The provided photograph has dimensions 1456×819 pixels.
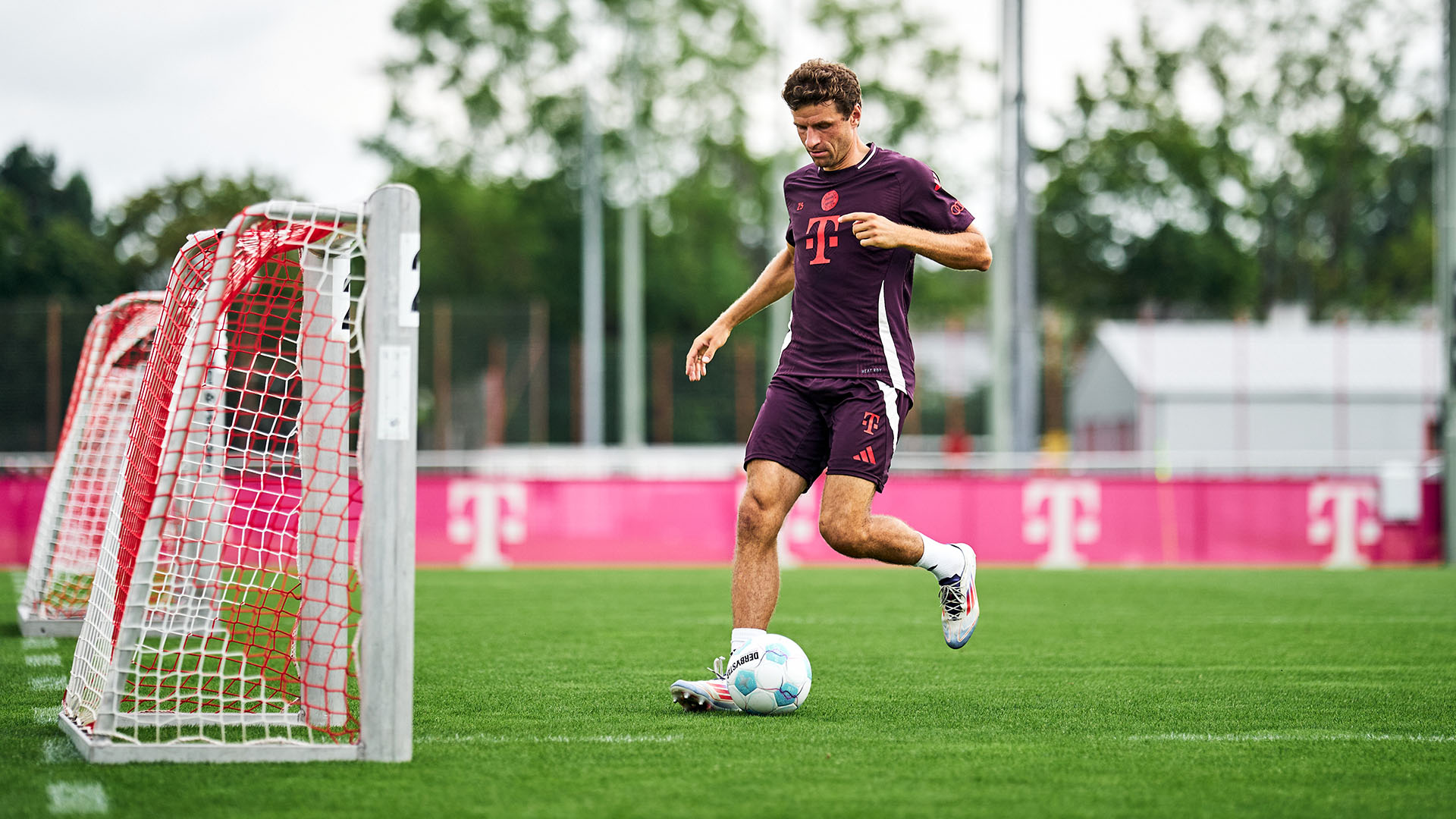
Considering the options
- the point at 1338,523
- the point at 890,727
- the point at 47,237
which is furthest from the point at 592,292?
the point at 890,727

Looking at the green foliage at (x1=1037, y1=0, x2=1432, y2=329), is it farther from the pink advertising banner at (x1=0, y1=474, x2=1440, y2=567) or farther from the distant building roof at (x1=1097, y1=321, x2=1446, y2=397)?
the pink advertising banner at (x1=0, y1=474, x2=1440, y2=567)

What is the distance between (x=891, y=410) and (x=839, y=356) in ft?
0.88

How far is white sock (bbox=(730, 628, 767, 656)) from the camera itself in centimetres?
521

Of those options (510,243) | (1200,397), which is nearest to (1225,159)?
(1200,397)

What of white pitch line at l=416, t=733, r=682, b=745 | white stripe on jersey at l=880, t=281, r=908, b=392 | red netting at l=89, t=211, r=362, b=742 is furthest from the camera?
white stripe on jersey at l=880, t=281, r=908, b=392

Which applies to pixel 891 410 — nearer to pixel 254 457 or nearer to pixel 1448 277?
pixel 254 457

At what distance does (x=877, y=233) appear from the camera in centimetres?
503

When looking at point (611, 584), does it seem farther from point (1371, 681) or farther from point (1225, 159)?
point (1225, 159)

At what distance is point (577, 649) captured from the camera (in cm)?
730

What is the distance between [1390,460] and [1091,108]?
74.1 feet

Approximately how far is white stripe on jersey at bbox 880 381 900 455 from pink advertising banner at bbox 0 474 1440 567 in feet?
34.0

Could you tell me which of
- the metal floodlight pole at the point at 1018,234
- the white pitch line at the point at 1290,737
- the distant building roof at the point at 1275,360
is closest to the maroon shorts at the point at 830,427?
the white pitch line at the point at 1290,737

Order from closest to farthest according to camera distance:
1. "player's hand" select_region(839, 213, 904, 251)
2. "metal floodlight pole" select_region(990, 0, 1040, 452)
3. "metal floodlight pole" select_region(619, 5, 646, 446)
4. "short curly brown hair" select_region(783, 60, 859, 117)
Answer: "player's hand" select_region(839, 213, 904, 251)
"short curly brown hair" select_region(783, 60, 859, 117)
"metal floodlight pole" select_region(990, 0, 1040, 452)
"metal floodlight pole" select_region(619, 5, 646, 446)

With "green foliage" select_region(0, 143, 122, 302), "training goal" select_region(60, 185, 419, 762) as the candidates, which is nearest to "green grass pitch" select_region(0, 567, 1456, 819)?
"training goal" select_region(60, 185, 419, 762)
